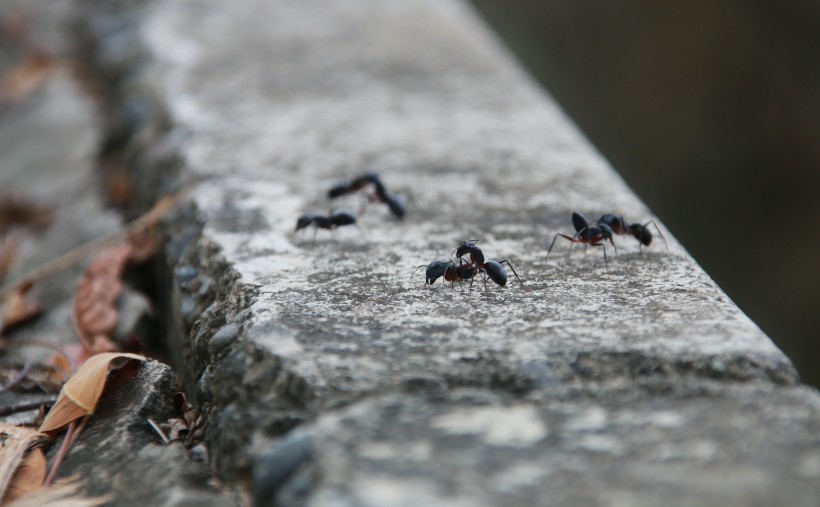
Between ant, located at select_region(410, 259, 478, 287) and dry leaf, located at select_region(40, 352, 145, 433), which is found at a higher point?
ant, located at select_region(410, 259, 478, 287)

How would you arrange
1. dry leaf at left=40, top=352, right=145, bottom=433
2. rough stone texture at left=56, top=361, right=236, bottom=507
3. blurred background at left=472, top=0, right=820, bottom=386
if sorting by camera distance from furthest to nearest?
blurred background at left=472, top=0, right=820, bottom=386 → dry leaf at left=40, top=352, right=145, bottom=433 → rough stone texture at left=56, top=361, right=236, bottom=507

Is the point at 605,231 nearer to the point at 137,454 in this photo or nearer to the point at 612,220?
the point at 612,220

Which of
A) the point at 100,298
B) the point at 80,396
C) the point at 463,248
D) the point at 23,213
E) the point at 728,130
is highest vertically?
the point at 728,130

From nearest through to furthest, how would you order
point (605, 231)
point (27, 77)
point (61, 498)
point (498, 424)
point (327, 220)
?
point (498, 424)
point (61, 498)
point (605, 231)
point (327, 220)
point (27, 77)

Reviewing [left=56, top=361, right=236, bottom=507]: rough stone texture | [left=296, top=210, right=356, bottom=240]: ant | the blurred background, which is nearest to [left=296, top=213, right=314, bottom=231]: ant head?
[left=296, top=210, right=356, bottom=240]: ant

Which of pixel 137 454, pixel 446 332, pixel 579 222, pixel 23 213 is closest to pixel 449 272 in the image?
pixel 446 332

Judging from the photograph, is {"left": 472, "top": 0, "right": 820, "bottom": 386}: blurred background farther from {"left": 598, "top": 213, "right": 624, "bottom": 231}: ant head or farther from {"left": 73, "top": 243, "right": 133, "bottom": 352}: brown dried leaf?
{"left": 73, "top": 243, "right": 133, "bottom": 352}: brown dried leaf

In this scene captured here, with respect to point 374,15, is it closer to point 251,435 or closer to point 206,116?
point 206,116
